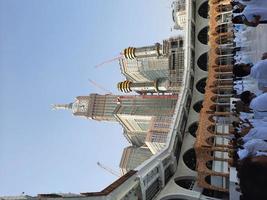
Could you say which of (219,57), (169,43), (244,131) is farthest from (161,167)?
(169,43)

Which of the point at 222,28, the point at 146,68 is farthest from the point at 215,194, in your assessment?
the point at 146,68

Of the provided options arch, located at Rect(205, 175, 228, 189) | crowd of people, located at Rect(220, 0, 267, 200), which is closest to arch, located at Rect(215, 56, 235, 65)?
arch, located at Rect(205, 175, 228, 189)

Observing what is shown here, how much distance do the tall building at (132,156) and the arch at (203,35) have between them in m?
72.8

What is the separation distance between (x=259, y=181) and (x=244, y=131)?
25.2ft

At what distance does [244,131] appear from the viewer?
79.4 feet

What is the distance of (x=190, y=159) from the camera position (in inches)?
2499

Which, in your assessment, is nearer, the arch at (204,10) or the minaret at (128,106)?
the arch at (204,10)

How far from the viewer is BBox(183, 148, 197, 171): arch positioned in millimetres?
62312

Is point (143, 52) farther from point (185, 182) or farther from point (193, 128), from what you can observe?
point (185, 182)

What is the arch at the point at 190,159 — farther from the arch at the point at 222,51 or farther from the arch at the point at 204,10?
the arch at the point at 204,10

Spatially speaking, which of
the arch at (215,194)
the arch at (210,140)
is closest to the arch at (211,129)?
the arch at (210,140)

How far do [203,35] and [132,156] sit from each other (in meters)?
81.8

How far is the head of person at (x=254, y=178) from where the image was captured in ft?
54.5

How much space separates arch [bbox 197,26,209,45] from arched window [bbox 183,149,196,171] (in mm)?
20251
